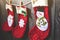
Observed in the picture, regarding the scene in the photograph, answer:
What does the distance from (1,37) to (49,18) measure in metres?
0.70

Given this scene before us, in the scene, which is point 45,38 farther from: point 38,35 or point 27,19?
point 27,19

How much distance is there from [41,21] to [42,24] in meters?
0.02

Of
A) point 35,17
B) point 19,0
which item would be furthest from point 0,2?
point 35,17

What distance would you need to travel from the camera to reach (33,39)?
1267 millimetres

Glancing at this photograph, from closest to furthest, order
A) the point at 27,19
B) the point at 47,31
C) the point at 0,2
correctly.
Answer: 1. the point at 47,31
2. the point at 27,19
3. the point at 0,2

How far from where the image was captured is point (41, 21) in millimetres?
1224

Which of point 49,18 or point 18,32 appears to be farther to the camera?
point 18,32

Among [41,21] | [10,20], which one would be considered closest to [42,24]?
[41,21]

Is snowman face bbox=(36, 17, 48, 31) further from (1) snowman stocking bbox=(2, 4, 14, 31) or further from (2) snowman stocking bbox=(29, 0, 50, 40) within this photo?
(1) snowman stocking bbox=(2, 4, 14, 31)

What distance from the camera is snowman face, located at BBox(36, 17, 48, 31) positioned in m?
1.20

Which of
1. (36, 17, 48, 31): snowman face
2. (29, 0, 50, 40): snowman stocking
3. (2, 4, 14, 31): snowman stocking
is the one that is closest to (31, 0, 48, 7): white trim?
(29, 0, 50, 40): snowman stocking

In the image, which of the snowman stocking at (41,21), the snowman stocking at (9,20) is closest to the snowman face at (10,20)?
the snowman stocking at (9,20)

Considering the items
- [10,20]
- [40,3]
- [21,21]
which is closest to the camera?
[40,3]

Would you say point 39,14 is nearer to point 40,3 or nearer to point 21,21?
point 40,3
